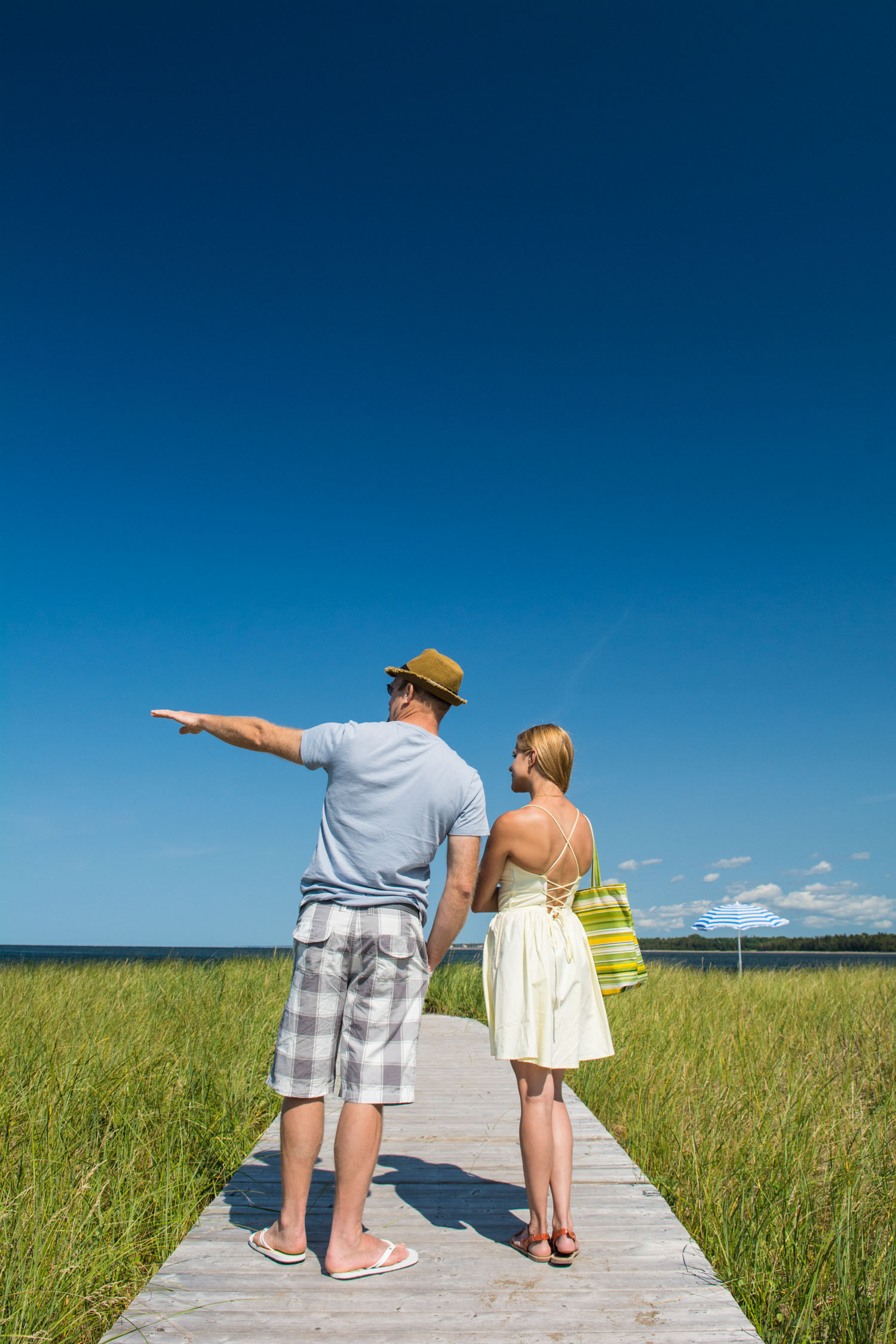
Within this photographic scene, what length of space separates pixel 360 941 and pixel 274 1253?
1054 mm

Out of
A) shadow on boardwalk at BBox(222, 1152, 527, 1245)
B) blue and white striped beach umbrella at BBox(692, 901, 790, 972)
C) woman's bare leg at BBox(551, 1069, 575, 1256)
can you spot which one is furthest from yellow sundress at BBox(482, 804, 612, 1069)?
blue and white striped beach umbrella at BBox(692, 901, 790, 972)

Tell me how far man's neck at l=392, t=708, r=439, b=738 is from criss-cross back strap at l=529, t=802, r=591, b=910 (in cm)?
44

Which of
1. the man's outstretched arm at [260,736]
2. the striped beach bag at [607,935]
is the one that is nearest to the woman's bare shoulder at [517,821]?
the striped beach bag at [607,935]

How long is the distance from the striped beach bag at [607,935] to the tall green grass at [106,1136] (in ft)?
6.31

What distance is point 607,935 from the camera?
10.2 ft

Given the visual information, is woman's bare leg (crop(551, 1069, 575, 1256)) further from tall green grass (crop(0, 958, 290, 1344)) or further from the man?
tall green grass (crop(0, 958, 290, 1344))

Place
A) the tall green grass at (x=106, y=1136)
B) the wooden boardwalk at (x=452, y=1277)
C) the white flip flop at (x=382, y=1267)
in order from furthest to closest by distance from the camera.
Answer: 1. the tall green grass at (x=106, y=1136)
2. the white flip flop at (x=382, y=1267)
3. the wooden boardwalk at (x=452, y=1277)

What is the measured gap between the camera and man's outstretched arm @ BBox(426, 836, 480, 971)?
→ 2831 millimetres

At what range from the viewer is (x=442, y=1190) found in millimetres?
3492

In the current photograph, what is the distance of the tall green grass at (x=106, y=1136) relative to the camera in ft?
8.94

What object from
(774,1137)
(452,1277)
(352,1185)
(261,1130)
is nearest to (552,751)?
(352,1185)

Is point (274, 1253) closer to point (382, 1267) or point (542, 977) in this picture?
point (382, 1267)

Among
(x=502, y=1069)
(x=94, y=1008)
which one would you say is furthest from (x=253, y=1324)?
(x=94, y=1008)

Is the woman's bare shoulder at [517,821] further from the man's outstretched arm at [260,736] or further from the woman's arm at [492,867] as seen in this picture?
the man's outstretched arm at [260,736]
